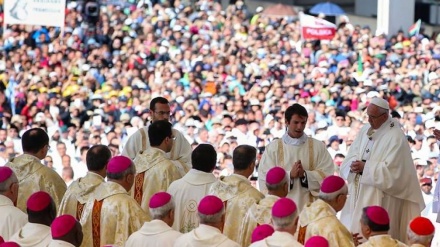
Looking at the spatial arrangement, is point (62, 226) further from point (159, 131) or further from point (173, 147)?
point (173, 147)

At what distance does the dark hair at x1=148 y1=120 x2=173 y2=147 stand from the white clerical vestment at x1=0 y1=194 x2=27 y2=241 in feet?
5.48

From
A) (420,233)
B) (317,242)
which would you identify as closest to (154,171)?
(420,233)

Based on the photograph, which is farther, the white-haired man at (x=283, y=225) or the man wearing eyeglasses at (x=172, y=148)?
the man wearing eyeglasses at (x=172, y=148)

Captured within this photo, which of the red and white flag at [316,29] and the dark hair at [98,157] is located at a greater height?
the red and white flag at [316,29]

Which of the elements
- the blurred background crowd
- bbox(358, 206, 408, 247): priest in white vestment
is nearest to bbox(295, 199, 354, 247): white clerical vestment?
bbox(358, 206, 408, 247): priest in white vestment

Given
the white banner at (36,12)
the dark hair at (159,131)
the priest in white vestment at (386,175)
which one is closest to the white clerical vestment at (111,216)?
the dark hair at (159,131)

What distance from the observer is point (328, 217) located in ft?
29.4

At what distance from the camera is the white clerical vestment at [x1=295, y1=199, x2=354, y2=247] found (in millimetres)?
8875

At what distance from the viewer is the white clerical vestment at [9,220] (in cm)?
972

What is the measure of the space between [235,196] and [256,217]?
0.55m

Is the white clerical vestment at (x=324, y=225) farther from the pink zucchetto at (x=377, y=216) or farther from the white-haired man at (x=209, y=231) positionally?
the white-haired man at (x=209, y=231)

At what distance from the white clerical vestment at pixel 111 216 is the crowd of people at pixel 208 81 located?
198 inches

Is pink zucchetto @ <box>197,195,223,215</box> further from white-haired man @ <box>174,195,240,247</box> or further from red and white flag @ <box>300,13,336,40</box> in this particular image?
red and white flag @ <box>300,13,336,40</box>

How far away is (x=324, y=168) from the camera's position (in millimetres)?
11664
